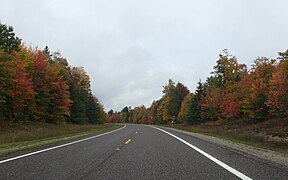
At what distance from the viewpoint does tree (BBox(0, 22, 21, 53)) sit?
29.0 m

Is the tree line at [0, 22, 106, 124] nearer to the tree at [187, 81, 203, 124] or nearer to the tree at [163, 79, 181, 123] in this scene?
the tree at [187, 81, 203, 124]

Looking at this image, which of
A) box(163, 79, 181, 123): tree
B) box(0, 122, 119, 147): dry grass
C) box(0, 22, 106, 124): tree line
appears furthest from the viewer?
box(163, 79, 181, 123): tree

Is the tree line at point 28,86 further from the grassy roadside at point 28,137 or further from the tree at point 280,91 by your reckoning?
the tree at point 280,91

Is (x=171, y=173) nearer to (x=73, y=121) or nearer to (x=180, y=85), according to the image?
(x=73, y=121)

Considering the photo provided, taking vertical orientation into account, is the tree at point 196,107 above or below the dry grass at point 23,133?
above

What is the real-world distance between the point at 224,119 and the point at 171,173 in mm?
41269

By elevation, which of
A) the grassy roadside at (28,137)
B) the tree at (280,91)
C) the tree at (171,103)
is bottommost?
the grassy roadside at (28,137)

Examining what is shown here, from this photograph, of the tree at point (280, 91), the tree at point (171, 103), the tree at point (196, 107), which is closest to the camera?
the tree at point (280, 91)

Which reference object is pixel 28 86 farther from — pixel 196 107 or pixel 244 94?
pixel 196 107

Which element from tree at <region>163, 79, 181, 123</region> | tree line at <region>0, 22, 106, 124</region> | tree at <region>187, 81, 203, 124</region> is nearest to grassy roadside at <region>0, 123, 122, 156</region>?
tree line at <region>0, 22, 106, 124</region>

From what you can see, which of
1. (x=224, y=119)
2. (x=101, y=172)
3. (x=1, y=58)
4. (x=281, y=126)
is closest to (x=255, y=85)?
(x=281, y=126)

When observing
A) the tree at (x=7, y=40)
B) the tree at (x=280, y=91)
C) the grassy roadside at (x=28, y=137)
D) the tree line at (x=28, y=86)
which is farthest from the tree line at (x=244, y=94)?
the tree at (x=7, y=40)

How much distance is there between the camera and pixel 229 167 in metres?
6.15

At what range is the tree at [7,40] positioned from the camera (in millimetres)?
28984
